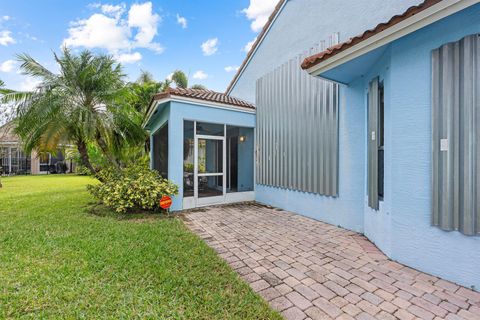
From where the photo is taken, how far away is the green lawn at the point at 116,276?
8.82 feet

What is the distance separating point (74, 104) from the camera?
28.4 feet

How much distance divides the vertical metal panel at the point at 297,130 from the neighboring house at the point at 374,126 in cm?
4

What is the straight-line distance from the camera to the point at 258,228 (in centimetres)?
605

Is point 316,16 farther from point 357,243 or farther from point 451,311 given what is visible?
point 451,311

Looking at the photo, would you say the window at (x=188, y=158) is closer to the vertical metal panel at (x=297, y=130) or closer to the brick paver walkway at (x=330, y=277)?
the brick paver walkway at (x=330, y=277)

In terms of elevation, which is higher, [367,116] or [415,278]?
[367,116]

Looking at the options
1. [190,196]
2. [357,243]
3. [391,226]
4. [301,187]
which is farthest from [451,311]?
[190,196]

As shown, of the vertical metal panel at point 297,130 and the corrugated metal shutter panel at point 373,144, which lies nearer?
the corrugated metal shutter panel at point 373,144

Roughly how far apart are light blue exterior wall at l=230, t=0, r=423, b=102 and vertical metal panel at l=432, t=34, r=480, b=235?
244 cm

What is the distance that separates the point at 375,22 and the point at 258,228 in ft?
20.3

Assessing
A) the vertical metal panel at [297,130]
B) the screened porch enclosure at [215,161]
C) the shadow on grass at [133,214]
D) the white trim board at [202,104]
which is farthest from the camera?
the screened porch enclosure at [215,161]

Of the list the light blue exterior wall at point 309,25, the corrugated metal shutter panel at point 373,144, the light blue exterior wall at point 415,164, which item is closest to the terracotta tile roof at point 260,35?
the light blue exterior wall at point 309,25

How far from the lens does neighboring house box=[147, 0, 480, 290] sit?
3.23 metres

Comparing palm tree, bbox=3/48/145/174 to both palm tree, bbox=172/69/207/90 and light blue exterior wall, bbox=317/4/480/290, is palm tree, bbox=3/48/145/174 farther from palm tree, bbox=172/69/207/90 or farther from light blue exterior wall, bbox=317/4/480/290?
palm tree, bbox=172/69/207/90
